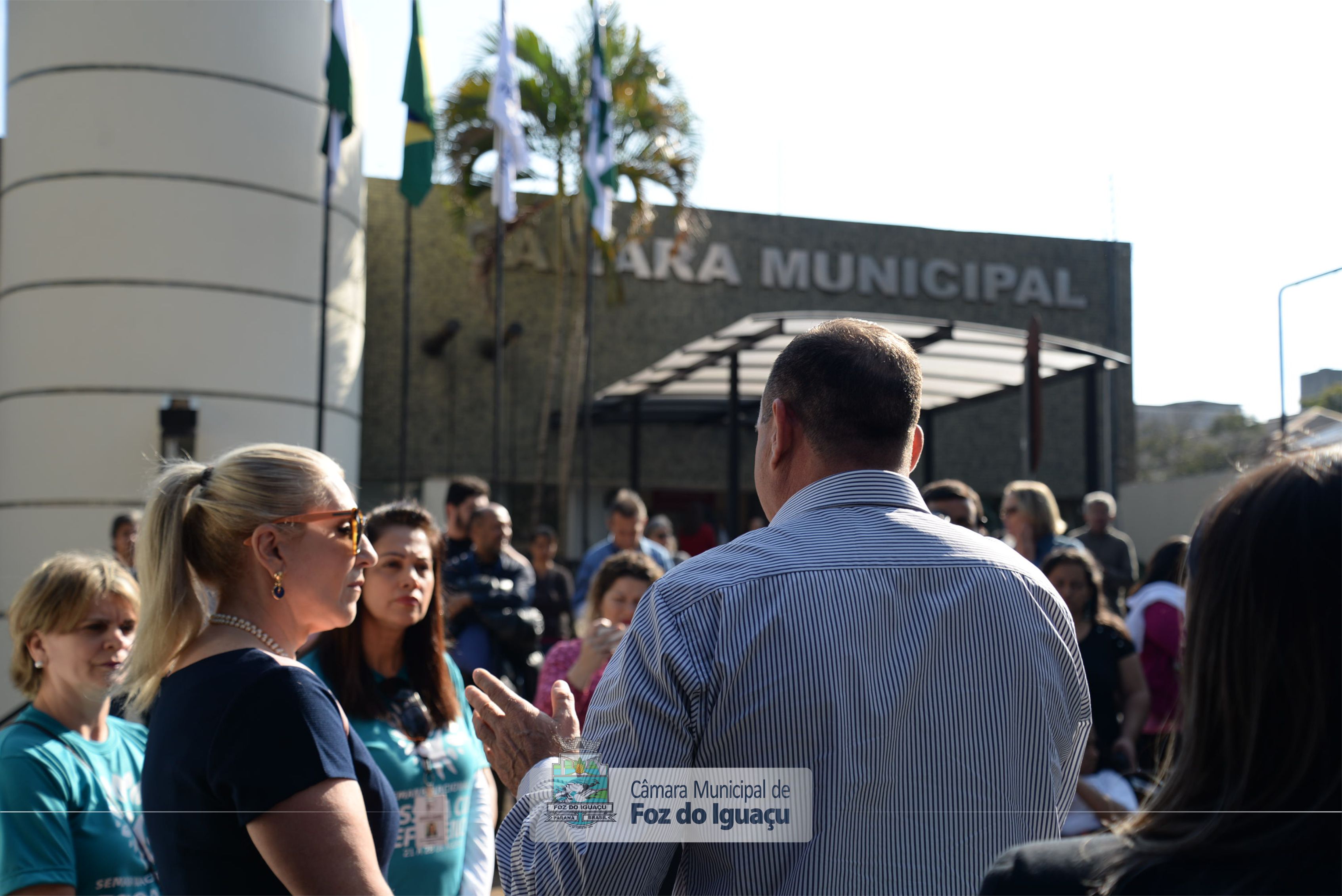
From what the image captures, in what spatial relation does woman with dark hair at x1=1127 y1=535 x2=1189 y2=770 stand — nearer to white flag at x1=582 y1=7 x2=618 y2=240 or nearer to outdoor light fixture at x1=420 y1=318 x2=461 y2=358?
white flag at x1=582 y1=7 x2=618 y2=240

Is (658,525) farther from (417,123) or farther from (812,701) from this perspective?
(812,701)

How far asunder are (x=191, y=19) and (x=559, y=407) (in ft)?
24.7

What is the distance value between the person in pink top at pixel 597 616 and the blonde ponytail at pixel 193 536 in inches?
80.5

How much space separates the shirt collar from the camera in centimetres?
175

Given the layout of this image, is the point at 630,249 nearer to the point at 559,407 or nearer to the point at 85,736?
the point at 559,407

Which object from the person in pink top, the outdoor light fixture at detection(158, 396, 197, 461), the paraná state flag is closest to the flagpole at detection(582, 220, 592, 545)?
the paraná state flag

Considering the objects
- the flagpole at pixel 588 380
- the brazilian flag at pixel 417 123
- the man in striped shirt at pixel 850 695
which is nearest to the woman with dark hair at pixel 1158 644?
the man in striped shirt at pixel 850 695

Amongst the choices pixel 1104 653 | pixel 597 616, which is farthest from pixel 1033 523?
pixel 597 616

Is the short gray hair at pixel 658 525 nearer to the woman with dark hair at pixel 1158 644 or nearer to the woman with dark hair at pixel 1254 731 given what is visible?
the woman with dark hair at pixel 1158 644

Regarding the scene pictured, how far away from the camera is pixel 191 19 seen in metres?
11.1

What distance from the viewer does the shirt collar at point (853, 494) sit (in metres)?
1.75

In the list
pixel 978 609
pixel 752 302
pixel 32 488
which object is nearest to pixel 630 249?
pixel 752 302

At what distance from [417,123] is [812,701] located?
10814mm

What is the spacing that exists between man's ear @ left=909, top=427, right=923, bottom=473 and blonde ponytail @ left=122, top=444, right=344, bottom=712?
3.91ft
